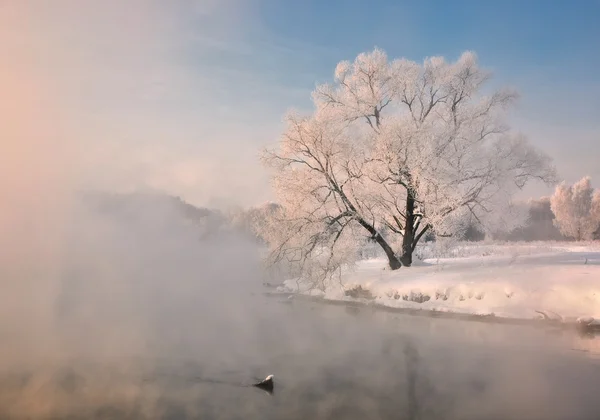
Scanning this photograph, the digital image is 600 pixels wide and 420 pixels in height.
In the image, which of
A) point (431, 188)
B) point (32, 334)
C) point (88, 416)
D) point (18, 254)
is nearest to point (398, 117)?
point (431, 188)

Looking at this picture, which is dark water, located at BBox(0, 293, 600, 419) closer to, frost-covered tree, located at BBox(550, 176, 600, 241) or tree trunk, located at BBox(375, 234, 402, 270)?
tree trunk, located at BBox(375, 234, 402, 270)

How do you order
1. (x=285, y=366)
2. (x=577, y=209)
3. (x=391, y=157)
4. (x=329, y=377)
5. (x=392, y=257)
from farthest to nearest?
(x=577, y=209) → (x=392, y=257) → (x=391, y=157) → (x=285, y=366) → (x=329, y=377)

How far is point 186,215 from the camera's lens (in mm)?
123062

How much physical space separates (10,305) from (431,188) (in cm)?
2350

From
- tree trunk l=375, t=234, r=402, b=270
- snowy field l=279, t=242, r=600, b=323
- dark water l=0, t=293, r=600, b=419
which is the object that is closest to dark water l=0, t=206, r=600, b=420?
dark water l=0, t=293, r=600, b=419

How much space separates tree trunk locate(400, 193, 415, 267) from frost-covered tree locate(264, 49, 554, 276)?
59mm

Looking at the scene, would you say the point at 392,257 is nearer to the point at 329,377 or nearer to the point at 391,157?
the point at 391,157

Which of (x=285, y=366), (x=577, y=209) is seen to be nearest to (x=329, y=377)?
(x=285, y=366)

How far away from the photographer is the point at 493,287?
72.2ft

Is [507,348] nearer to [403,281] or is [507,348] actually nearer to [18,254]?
[403,281]

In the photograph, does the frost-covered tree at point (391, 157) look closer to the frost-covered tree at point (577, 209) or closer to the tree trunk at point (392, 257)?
the tree trunk at point (392, 257)

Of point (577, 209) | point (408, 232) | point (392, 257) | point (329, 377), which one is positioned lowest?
point (329, 377)

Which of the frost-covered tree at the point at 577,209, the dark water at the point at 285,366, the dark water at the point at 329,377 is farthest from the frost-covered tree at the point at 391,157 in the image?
the frost-covered tree at the point at 577,209

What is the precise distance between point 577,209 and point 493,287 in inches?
2789
